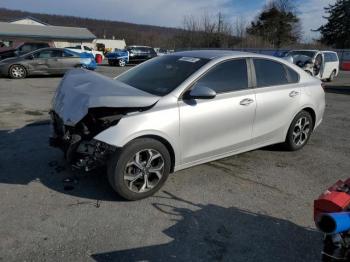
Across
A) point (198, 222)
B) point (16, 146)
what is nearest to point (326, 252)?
point (198, 222)

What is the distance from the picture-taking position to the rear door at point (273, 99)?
198 inches

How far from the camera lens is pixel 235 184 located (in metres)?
4.54

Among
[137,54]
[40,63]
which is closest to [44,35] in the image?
[137,54]

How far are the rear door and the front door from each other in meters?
0.20

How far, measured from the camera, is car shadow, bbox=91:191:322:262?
3.05 m

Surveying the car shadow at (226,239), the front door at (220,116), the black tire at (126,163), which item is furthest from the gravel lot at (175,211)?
the front door at (220,116)

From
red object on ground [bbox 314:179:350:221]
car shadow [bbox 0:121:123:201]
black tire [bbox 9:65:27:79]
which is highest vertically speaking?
black tire [bbox 9:65:27:79]

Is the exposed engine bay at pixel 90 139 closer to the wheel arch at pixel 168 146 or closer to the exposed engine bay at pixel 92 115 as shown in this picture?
the exposed engine bay at pixel 92 115

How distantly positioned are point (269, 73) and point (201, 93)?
1.61 meters

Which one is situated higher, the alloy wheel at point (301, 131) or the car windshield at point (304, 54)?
the car windshield at point (304, 54)

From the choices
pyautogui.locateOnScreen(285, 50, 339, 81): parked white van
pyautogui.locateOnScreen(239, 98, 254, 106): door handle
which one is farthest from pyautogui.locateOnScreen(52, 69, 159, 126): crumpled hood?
pyautogui.locateOnScreen(285, 50, 339, 81): parked white van

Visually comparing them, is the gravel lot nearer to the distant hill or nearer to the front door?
the front door

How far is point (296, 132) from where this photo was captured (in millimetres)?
5754

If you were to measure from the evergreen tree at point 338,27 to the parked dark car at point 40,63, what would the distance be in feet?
164
